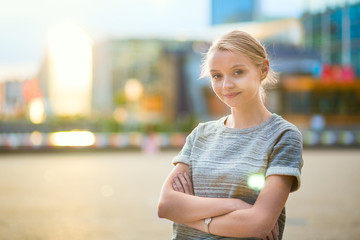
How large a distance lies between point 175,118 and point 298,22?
75.0 ft

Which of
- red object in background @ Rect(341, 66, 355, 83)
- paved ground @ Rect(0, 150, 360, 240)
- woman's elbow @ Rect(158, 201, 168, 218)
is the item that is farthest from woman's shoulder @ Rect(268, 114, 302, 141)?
red object in background @ Rect(341, 66, 355, 83)

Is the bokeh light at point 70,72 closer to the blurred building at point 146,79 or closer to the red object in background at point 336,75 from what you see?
the blurred building at point 146,79

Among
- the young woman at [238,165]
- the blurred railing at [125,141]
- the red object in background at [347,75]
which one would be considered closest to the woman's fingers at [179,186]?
the young woman at [238,165]

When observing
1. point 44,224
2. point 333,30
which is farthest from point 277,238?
point 333,30

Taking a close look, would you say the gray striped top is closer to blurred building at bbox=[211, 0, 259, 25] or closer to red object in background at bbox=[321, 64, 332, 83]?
red object in background at bbox=[321, 64, 332, 83]

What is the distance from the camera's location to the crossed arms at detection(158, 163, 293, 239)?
6.15ft

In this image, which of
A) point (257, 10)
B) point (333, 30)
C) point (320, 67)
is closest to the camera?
point (320, 67)

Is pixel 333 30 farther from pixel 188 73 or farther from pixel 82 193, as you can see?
pixel 82 193

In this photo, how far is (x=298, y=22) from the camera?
54.4 meters

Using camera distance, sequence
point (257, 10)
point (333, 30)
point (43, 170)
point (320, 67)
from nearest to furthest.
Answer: point (43, 170) < point (320, 67) < point (333, 30) < point (257, 10)

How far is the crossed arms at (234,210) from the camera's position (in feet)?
6.15

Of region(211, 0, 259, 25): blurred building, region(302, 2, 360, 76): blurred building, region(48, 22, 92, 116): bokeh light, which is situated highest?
region(211, 0, 259, 25): blurred building

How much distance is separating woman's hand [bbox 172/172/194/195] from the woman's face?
339mm

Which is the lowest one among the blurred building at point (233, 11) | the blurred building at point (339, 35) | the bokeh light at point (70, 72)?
the bokeh light at point (70, 72)
